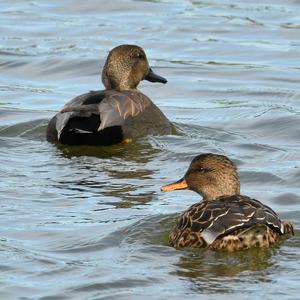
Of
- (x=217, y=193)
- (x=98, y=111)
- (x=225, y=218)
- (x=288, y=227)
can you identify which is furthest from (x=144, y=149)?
(x=225, y=218)

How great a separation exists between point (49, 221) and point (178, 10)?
11.1 metres

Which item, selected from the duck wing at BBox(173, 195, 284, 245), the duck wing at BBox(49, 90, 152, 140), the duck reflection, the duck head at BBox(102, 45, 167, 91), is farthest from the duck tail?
the duck head at BBox(102, 45, 167, 91)

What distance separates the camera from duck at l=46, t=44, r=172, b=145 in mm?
12977

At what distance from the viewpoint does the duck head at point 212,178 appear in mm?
10094

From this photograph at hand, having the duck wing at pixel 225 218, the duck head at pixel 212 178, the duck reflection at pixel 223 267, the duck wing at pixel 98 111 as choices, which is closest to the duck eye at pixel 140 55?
the duck wing at pixel 98 111

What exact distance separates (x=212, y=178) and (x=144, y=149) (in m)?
3.01

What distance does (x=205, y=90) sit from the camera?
16266 mm

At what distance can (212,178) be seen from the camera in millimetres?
10133

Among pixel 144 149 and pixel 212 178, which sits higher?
pixel 212 178

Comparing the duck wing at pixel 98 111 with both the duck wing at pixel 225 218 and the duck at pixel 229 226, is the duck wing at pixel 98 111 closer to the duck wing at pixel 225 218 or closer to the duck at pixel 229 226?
the duck at pixel 229 226

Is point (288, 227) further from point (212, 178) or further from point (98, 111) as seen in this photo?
point (98, 111)

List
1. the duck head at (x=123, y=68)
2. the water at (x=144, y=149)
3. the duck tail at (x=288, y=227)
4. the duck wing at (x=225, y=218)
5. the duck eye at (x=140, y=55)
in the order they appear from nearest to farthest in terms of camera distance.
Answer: the water at (x=144, y=149) < the duck wing at (x=225, y=218) < the duck tail at (x=288, y=227) < the duck head at (x=123, y=68) < the duck eye at (x=140, y=55)

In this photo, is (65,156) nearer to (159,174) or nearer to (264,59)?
(159,174)

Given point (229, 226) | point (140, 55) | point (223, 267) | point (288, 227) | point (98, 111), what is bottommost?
point (223, 267)
